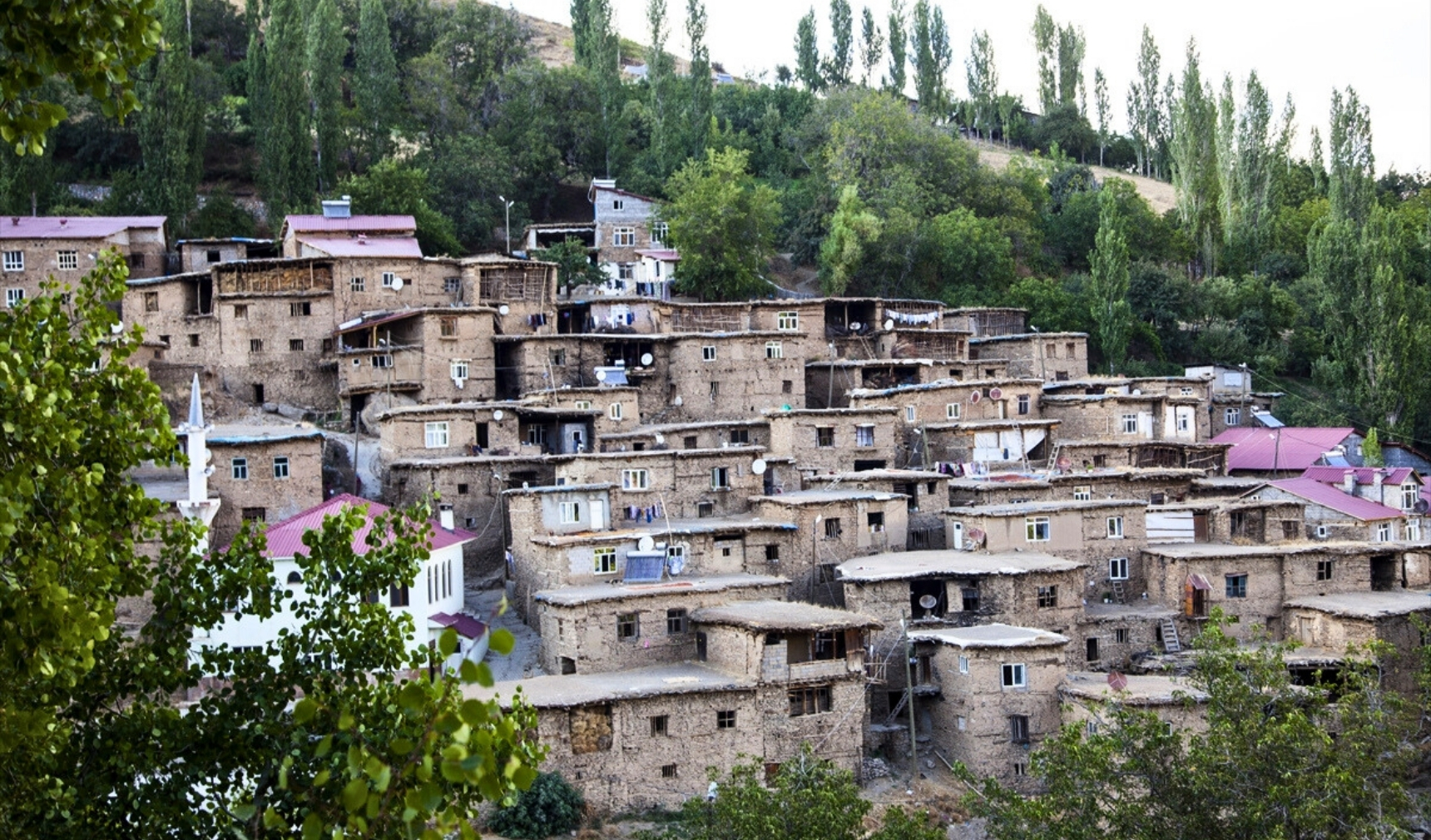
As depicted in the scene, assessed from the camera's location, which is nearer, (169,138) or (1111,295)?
(169,138)

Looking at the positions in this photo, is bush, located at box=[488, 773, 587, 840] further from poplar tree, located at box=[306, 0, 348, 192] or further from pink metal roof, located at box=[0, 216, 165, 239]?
poplar tree, located at box=[306, 0, 348, 192]

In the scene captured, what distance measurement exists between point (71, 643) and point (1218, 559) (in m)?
28.0

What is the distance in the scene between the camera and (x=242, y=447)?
3147 cm

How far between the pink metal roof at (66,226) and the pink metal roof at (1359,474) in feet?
105

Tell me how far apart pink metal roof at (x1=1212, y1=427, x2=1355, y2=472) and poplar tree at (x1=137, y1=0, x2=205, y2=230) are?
30.7 m

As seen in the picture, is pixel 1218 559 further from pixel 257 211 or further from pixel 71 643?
pixel 257 211

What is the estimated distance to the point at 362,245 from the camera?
136 feet

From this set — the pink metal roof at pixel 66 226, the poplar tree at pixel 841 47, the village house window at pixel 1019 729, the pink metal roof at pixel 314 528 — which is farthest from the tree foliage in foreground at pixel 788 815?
the poplar tree at pixel 841 47

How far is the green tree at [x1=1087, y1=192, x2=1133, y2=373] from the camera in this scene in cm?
4900

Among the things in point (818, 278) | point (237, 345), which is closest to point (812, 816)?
point (237, 345)

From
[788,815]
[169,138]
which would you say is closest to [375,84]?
[169,138]

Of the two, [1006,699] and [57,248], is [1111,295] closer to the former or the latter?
[1006,699]

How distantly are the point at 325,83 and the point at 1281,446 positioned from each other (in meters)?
31.8

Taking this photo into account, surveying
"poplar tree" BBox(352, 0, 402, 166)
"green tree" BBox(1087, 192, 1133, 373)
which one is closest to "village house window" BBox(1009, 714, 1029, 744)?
"green tree" BBox(1087, 192, 1133, 373)
